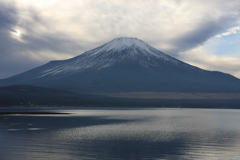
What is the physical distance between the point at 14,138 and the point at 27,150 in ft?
31.0

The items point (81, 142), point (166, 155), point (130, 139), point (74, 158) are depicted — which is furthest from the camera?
point (130, 139)

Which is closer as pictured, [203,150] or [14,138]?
[203,150]

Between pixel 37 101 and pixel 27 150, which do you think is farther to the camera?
pixel 37 101

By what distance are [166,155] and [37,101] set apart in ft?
578

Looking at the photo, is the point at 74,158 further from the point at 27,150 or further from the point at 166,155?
the point at 166,155

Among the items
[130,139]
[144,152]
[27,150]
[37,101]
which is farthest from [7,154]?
[37,101]

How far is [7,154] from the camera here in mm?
31562

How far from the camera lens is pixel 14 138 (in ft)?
140

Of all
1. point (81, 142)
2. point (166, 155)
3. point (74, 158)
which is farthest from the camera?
point (81, 142)

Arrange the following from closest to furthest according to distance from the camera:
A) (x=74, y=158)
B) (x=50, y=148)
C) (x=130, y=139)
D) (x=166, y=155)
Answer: (x=74, y=158) → (x=166, y=155) → (x=50, y=148) → (x=130, y=139)

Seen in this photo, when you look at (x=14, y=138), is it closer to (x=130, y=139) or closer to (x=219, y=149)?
(x=130, y=139)

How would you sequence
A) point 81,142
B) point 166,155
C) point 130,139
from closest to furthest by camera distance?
point 166,155, point 81,142, point 130,139

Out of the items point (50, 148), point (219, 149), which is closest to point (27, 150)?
point (50, 148)

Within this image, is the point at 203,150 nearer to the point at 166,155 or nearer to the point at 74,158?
the point at 166,155
